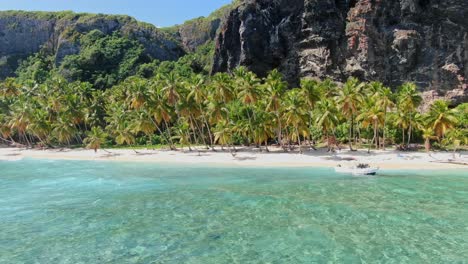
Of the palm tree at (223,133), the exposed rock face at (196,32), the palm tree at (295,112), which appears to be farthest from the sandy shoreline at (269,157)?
the exposed rock face at (196,32)

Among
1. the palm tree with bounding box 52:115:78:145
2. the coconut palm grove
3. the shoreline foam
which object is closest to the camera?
the shoreline foam

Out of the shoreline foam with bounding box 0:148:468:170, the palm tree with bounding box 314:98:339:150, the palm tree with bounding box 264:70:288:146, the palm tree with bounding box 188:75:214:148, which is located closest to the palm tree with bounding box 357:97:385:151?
the palm tree with bounding box 314:98:339:150

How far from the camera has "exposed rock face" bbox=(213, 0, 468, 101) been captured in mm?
79875

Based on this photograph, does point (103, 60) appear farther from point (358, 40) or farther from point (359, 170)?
point (359, 170)

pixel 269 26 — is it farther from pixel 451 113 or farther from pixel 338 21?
pixel 451 113

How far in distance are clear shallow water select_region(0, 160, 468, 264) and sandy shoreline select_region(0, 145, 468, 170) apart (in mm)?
6827

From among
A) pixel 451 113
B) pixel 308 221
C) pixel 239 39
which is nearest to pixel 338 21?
pixel 239 39

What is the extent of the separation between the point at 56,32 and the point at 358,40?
4128 inches

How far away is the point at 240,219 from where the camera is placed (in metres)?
24.0

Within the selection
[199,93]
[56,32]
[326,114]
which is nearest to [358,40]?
[326,114]

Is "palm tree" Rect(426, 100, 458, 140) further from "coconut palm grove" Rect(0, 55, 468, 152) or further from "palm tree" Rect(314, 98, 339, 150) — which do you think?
"palm tree" Rect(314, 98, 339, 150)

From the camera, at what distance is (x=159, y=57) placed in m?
130

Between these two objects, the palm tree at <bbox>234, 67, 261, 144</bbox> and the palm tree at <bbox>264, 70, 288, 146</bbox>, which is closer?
the palm tree at <bbox>264, 70, 288, 146</bbox>

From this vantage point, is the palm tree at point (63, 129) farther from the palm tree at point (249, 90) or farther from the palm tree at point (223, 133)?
the palm tree at point (249, 90)
